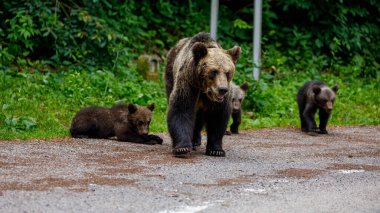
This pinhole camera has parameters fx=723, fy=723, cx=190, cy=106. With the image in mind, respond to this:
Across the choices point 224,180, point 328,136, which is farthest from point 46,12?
point 224,180

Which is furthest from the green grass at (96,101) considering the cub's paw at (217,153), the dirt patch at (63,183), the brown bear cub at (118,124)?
the dirt patch at (63,183)

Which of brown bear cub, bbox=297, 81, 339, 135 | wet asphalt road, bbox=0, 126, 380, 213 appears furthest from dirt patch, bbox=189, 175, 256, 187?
brown bear cub, bbox=297, 81, 339, 135

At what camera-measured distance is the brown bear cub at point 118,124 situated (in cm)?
1084

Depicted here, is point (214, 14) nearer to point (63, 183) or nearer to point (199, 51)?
point (199, 51)

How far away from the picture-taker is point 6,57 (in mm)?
15305

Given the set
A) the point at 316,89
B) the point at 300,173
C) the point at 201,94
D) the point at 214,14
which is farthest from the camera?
the point at 214,14

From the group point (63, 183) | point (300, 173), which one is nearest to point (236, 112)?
point (300, 173)

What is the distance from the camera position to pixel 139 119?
10.9 m

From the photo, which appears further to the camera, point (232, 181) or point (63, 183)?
point (232, 181)

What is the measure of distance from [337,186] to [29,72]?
9529 mm

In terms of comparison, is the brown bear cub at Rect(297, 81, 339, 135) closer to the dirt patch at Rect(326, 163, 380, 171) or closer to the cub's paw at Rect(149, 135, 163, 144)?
the cub's paw at Rect(149, 135, 163, 144)

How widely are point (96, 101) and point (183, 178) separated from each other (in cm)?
663

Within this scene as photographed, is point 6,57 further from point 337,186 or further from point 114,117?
point 337,186

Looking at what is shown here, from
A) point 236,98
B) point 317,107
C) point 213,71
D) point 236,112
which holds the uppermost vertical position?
point 213,71
